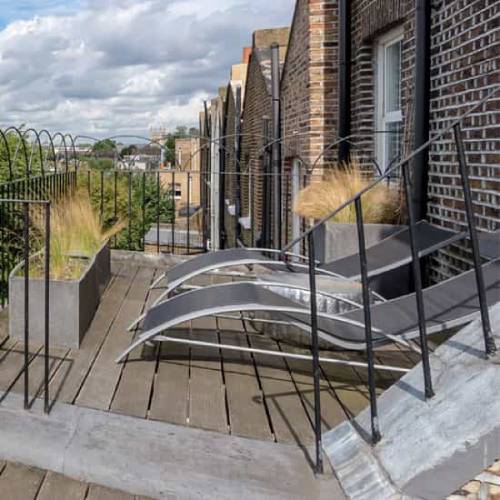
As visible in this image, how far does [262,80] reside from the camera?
1255 centimetres

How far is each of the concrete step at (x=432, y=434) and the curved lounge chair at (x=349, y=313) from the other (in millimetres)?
571

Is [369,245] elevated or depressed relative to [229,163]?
depressed

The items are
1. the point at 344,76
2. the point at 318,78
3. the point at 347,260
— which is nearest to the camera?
the point at 347,260

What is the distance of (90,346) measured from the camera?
403cm

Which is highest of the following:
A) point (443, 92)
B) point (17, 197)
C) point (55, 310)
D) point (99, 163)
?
point (99, 163)

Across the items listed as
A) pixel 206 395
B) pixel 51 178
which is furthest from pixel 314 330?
pixel 51 178

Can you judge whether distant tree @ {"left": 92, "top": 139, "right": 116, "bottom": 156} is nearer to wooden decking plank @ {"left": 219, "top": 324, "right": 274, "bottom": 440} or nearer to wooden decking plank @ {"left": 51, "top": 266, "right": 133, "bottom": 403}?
wooden decking plank @ {"left": 51, "top": 266, "right": 133, "bottom": 403}

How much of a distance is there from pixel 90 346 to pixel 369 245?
8.20ft

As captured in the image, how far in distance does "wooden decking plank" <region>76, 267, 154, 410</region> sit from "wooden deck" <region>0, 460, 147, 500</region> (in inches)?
19.1

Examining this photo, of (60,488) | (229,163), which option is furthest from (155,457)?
(229,163)

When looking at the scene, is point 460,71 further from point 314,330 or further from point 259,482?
point 259,482

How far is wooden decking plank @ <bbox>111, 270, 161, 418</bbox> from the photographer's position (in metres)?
3.10

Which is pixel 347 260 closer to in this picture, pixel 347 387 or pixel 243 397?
pixel 347 387

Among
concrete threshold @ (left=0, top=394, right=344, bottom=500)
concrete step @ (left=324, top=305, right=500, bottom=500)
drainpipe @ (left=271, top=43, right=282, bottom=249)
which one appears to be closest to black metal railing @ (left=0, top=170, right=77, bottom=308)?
concrete threshold @ (left=0, top=394, right=344, bottom=500)
